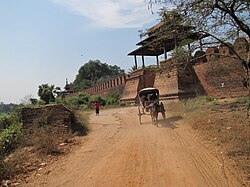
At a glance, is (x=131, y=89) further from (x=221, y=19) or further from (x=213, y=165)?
(x=213, y=165)

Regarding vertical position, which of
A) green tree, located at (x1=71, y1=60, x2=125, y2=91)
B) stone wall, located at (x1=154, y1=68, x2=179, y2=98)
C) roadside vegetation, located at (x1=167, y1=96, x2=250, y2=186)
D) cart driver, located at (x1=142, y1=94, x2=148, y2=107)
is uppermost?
green tree, located at (x1=71, y1=60, x2=125, y2=91)

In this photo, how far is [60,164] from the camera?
7.64 metres

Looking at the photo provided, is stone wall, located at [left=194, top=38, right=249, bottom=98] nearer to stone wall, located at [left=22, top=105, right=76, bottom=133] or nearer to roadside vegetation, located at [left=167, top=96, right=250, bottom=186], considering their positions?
roadside vegetation, located at [left=167, top=96, right=250, bottom=186]

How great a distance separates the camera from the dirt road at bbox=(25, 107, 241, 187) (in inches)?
215

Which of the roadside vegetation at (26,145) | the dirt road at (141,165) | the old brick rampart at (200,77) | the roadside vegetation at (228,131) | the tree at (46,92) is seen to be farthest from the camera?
the tree at (46,92)

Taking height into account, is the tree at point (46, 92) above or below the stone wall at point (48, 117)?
above

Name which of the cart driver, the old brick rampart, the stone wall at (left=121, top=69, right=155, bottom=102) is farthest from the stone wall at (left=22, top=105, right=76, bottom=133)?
the stone wall at (left=121, top=69, right=155, bottom=102)

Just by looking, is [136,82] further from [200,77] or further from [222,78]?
[222,78]

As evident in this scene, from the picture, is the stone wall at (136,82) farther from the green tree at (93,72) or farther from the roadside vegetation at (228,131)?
the green tree at (93,72)

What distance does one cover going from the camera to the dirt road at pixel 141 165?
546 centimetres

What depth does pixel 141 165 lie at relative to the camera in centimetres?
647

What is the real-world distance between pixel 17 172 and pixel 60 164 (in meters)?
1.09

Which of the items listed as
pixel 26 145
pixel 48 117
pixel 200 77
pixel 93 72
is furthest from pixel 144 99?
pixel 93 72

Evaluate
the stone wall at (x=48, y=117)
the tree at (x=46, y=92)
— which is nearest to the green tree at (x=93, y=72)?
the tree at (x=46, y=92)
